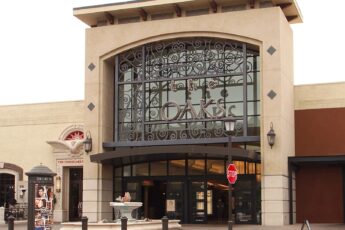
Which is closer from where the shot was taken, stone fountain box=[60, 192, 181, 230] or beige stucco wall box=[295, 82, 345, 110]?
stone fountain box=[60, 192, 181, 230]

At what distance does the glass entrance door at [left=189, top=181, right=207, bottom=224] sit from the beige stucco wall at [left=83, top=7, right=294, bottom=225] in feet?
14.5

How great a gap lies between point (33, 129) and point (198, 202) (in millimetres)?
13136

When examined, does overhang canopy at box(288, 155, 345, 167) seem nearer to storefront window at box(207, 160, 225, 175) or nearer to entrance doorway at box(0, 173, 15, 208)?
storefront window at box(207, 160, 225, 175)

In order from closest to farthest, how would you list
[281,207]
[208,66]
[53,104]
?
[281,207] < [208,66] < [53,104]

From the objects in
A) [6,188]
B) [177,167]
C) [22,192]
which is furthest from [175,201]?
[6,188]

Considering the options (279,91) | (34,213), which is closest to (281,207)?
(279,91)

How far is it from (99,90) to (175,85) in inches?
172

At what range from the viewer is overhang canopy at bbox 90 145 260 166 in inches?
1249

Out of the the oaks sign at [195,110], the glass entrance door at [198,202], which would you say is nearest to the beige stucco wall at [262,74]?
the the oaks sign at [195,110]

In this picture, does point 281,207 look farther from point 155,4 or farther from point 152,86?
point 155,4

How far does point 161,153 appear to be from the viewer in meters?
33.2

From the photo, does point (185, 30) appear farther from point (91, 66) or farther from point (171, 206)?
point (171, 206)

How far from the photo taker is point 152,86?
3575 centimetres

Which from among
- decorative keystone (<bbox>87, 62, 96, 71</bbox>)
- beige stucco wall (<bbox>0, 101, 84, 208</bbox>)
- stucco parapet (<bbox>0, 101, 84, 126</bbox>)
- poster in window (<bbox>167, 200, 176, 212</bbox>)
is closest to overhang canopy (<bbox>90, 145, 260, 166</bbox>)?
poster in window (<bbox>167, 200, 176, 212</bbox>)
